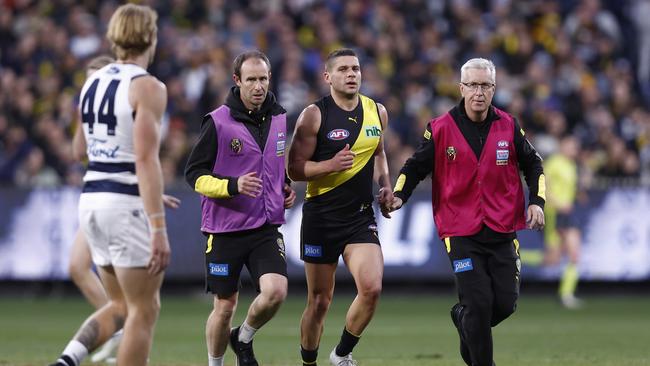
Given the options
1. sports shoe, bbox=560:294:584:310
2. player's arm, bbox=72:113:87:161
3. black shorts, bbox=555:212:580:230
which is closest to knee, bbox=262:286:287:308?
player's arm, bbox=72:113:87:161

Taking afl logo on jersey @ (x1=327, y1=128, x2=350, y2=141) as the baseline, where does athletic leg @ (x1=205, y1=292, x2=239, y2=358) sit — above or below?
below

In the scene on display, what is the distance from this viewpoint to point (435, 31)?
82.9 ft

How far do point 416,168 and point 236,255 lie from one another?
162cm

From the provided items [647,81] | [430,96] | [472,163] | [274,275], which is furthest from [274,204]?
[647,81]

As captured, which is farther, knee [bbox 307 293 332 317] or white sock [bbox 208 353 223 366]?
knee [bbox 307 293 332 317]

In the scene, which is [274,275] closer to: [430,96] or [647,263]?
[647,263]

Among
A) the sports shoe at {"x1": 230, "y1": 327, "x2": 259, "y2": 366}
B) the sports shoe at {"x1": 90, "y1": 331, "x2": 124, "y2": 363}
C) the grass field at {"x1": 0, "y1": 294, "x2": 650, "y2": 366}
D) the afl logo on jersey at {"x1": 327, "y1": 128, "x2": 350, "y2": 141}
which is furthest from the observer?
the grass field at {"x1": 0, "y1": 294, "x2": 650, "y2": 366}

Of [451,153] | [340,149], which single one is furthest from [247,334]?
[451,153]

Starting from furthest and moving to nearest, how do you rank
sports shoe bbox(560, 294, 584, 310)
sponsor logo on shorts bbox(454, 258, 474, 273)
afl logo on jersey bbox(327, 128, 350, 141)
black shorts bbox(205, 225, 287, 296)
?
sports shoe bbox(560, 294, 584, 310), afl logo on jersey bbox(327, 128, 350, 141), black shorts bbox(205, 225, 287, 296), sponsor logo on shorts bbox(454, 258, 474, 273)

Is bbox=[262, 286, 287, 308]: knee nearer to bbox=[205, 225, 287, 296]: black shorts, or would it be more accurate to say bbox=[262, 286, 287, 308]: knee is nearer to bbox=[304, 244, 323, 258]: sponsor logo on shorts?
bbox=[205, 225, 287, 296]: black shorts

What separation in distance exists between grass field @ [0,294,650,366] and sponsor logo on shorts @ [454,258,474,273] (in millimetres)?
2594

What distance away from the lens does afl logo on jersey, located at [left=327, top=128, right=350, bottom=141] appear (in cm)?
1080

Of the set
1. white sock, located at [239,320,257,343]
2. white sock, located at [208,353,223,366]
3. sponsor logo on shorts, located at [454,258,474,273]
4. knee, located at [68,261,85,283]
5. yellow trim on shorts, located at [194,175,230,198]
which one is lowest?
white sock, located at [208,353,223,366]

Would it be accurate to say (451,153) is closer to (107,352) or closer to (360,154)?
(360,154)
